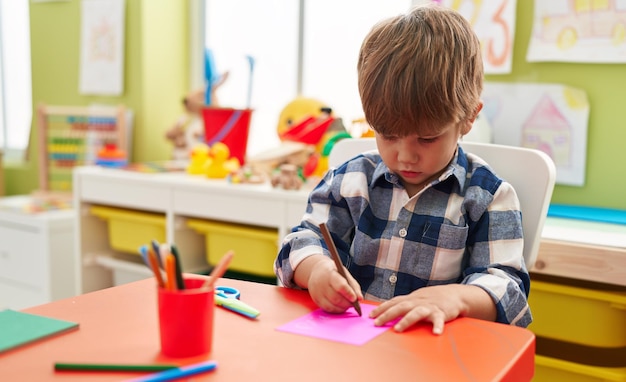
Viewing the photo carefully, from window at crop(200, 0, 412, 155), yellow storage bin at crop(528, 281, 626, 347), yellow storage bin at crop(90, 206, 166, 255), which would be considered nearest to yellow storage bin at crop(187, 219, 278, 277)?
yellow storage bin at crop(90, 206, 166, 255)

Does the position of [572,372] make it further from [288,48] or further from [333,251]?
[288,48]

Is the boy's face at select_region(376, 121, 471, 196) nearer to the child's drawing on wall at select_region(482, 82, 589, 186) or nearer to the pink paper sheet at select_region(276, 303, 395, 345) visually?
the pink paper sheet at select_region(276, 303, 395, 345)

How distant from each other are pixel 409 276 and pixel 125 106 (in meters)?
1.85

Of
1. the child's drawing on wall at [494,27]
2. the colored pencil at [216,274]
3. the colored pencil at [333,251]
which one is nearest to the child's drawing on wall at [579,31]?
the child's drawing on wall at [494,27]

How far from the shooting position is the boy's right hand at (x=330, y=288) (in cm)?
73

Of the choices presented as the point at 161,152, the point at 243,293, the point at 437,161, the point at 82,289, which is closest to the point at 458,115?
the point at 437,161

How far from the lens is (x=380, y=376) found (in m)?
0.55

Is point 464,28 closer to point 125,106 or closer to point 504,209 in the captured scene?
point 504,209

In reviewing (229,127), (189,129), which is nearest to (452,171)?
(229,127)

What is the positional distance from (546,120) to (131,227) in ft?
4.06

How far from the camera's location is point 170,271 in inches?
23.1

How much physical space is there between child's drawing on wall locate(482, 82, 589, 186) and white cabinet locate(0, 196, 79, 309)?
1438mm

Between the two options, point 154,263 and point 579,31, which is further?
point 579,31

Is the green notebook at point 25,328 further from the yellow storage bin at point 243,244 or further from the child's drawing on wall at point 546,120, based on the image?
the child's drawing on wall at point 546,120
